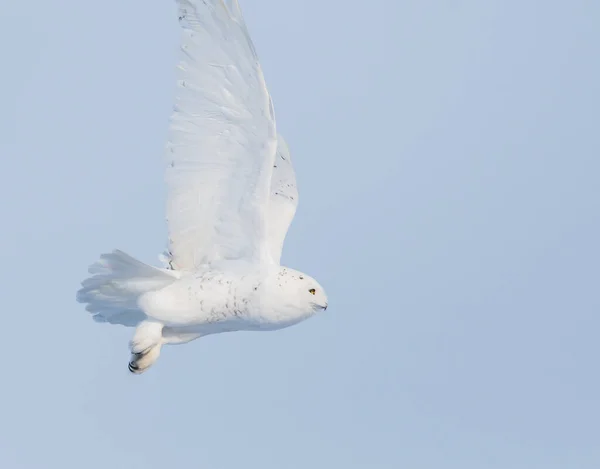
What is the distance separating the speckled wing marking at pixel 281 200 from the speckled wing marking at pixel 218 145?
72 cm

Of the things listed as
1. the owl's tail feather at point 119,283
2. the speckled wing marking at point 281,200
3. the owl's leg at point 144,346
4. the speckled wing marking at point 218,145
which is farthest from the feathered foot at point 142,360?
the speckled wing marking at point 281,200

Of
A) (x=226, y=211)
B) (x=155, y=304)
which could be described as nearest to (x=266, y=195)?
(x=226, y=211)

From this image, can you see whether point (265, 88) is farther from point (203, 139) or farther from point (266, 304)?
point (266, 304)

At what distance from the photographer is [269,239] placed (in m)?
15.0

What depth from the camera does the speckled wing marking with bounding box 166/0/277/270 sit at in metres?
13.5

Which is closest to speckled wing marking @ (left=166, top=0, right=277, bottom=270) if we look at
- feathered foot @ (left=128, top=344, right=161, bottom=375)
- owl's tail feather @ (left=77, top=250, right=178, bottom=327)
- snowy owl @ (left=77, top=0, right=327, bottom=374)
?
snowy owl @ (left=77, top=0, right=327, bottom=374)

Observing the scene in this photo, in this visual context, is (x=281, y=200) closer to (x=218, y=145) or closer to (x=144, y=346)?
(x=218, y=145)

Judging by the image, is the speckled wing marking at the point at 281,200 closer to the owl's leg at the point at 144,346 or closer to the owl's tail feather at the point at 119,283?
the owl's tail feather at the point at 119,283

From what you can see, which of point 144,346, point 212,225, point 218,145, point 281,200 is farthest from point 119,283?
point 281,200

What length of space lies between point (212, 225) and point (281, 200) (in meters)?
1.24

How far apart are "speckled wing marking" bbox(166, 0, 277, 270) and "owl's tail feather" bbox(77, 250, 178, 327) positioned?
1.26ft

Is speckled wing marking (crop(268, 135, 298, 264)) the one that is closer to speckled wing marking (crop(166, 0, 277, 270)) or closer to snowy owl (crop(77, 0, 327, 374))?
snowy owl (crop(77, 0, 327, 374))

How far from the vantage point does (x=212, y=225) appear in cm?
1431

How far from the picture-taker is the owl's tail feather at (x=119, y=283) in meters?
14.1
